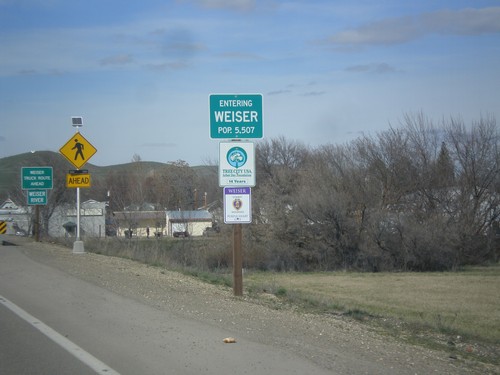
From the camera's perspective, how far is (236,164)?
13781 millimetres

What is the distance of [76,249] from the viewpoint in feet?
77.2

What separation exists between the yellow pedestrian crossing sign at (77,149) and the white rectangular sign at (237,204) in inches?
467

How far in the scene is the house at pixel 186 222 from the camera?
4931cm

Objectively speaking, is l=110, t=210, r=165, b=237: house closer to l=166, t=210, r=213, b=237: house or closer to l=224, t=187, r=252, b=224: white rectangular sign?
l=166, t=210, r=213, b=237: house

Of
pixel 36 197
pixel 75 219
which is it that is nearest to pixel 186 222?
pixel 75 219

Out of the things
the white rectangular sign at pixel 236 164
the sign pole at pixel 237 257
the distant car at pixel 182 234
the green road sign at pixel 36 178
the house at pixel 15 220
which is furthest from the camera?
the house at pixel 15 220

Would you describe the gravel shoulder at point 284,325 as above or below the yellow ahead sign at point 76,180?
below

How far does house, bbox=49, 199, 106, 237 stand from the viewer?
4934 centimetres

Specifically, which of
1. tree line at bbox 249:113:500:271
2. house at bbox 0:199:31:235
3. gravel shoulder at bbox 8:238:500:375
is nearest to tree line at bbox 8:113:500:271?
tree line at bbox 249:113:500:271

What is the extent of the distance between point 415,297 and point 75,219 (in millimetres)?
34765

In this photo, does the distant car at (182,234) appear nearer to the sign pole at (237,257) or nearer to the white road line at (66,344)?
the sign pole at (237,257)

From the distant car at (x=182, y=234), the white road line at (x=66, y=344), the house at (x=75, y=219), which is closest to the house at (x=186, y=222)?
the distant car at (x=182, y=234)

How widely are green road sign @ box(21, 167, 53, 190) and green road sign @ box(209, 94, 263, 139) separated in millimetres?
20564

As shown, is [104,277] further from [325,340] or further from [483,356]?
[483,356]
